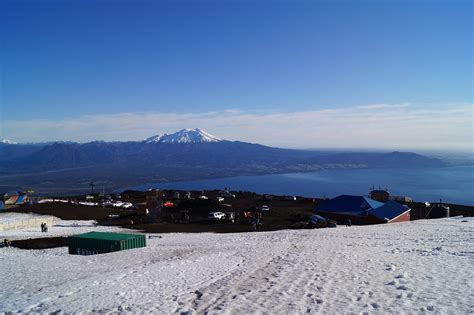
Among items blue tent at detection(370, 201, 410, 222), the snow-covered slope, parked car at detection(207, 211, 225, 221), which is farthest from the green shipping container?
blue tent at detection(370, 201, 410, 222)

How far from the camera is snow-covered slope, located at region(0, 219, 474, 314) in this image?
29.3 feet

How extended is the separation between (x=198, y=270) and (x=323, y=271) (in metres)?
4.66

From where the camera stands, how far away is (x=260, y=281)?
11227mm

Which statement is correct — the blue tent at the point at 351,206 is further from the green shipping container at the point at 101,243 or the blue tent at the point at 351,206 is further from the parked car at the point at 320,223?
the green shipping container at the point at 101,243

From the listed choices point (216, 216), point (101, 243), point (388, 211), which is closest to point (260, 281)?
point (101, 243)

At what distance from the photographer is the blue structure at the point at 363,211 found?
35.9 meters

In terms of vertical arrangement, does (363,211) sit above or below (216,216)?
above

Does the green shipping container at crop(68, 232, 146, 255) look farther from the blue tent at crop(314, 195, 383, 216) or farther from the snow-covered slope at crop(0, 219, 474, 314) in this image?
the blue tent at crop(314, 195, 383, 216)

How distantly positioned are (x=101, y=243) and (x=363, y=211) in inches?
1014

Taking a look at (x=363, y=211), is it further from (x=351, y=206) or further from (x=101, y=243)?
(x=101, y=243)

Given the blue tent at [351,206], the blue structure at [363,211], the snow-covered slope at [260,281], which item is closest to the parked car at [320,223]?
the blue structure at [363,211]

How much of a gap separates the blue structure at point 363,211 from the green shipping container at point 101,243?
2270cm

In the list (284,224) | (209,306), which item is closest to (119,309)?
(209,306)

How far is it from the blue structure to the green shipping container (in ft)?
74.5
